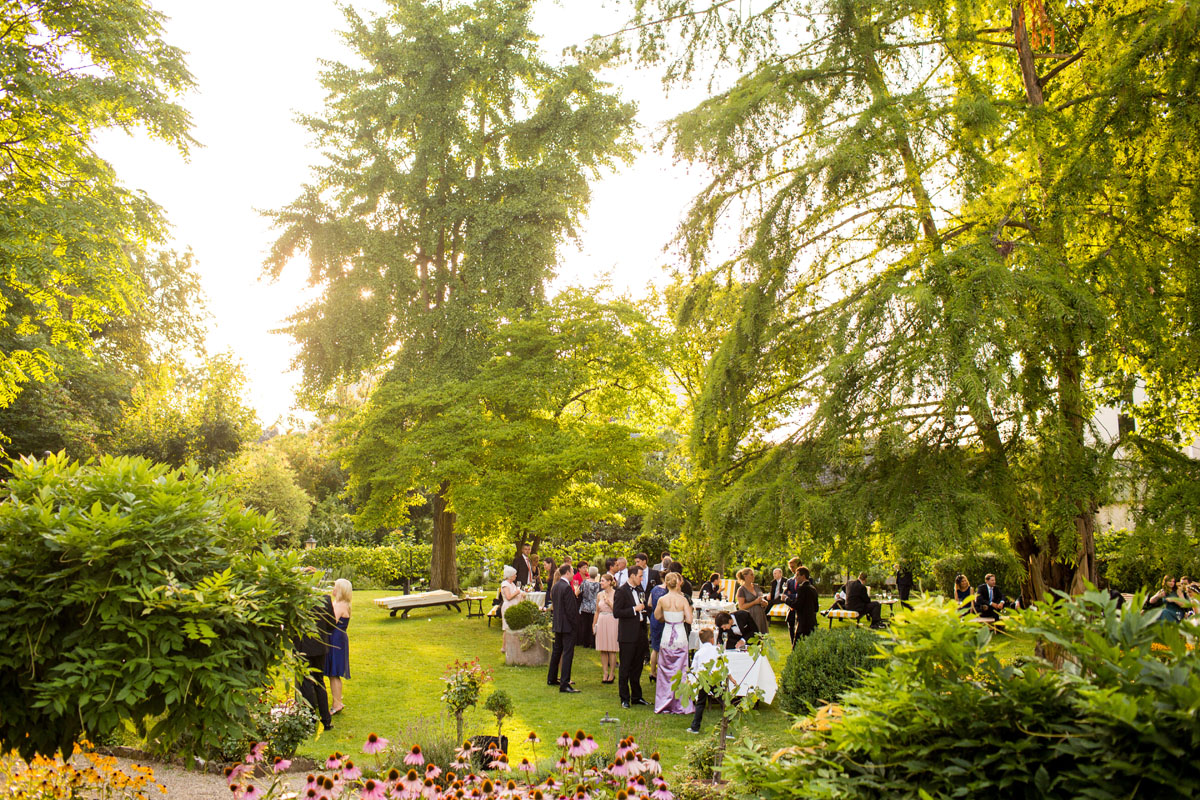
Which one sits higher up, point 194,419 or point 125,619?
point 194,419

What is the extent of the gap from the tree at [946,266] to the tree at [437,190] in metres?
13.5

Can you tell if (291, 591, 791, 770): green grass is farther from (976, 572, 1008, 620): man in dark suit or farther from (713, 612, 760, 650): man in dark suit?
(976, 572, 1008, 620): man in dark suit

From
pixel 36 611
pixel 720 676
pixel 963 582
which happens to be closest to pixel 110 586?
pixel 36 611

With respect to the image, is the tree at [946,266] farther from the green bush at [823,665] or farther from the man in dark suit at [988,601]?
the man in dark suit at [988,601]

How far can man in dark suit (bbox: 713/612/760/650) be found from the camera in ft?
35.5

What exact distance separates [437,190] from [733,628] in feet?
58.7

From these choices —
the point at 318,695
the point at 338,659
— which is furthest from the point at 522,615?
the point at 318,695

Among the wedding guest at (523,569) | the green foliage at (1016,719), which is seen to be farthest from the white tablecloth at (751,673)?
the wedding guest at (523,569)

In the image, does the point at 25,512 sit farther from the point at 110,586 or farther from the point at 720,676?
the point at 720,676

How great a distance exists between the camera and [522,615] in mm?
14352

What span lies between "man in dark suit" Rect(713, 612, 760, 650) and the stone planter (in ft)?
13.2

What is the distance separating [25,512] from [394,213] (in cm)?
2150

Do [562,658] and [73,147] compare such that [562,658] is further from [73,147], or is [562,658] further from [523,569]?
[73,147]

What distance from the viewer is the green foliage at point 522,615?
14.2 metres
